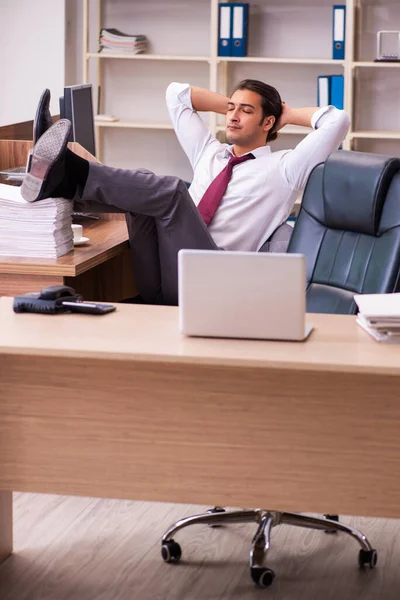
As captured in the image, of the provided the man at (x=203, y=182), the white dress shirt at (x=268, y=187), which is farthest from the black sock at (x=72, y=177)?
the white dress shirt at (x=268, y=187)

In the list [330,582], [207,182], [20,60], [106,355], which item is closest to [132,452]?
[106,355]

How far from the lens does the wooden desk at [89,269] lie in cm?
307

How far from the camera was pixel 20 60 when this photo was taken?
6.53 meters

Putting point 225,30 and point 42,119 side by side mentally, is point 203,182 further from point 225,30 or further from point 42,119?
point 225,30

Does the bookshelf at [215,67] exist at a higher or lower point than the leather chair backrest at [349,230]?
higher

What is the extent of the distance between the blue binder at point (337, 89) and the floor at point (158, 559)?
363 cm

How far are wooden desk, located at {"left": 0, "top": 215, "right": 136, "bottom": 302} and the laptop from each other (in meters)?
0.99

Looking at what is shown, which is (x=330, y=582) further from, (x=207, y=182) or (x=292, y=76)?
(x=292, y=76)

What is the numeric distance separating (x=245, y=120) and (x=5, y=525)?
1.99 meters

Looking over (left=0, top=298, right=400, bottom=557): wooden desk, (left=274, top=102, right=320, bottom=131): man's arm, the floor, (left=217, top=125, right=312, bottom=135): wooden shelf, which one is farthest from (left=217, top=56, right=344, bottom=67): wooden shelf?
(left=0, top=298, right=400, bottom=557): wooden desk

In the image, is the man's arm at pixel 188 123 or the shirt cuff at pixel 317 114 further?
the man's arm at pixel 188 123

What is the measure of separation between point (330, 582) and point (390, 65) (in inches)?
158

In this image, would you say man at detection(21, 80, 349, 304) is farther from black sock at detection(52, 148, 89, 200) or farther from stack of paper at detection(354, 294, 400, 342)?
stack of paper at detection(354, 294, 400, 342)

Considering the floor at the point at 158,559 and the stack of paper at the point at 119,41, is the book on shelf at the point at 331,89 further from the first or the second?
the floor at the point at 158,559
